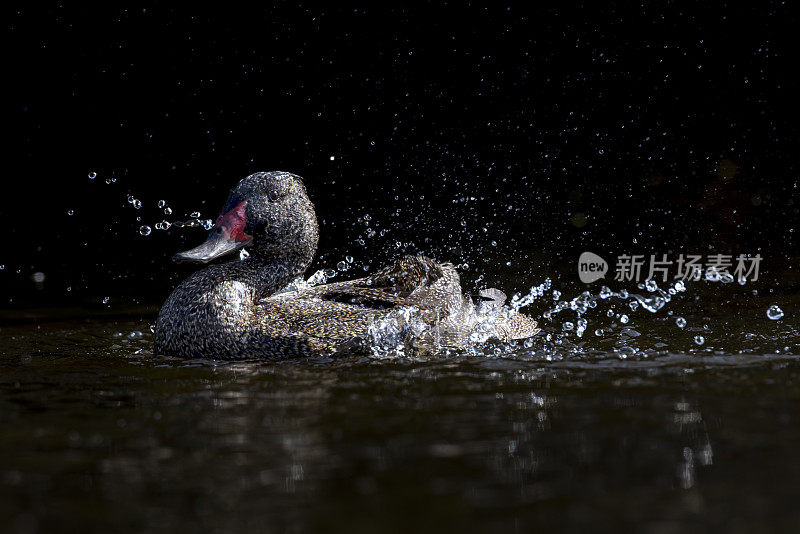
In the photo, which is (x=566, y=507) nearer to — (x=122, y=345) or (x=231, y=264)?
(x=231, y=264)

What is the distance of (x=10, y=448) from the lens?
3.70 m

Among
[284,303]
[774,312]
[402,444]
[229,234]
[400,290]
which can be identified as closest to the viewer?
[402,444]

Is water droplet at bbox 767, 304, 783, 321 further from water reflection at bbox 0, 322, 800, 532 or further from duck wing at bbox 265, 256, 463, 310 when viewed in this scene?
duck wing at bbox 265, 256, 463, 310

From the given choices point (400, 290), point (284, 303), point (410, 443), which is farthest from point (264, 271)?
point (410, 443)

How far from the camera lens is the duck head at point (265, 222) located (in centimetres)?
588

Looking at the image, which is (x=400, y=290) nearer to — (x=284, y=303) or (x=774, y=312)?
(x=284, y=303)

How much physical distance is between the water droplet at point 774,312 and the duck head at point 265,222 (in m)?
3.04

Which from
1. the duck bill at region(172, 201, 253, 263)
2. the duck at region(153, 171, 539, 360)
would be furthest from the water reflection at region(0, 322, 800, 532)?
the duck bill at region(172, 201, 253, 263)

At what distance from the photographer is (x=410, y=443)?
12.0ft

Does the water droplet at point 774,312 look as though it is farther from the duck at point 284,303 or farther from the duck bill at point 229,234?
the duck bill at point 229,234

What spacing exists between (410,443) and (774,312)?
4.00 metres

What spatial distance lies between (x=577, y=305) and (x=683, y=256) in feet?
7.77

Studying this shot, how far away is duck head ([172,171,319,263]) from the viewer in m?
5.88

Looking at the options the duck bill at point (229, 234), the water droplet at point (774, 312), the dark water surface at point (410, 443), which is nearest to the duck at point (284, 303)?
the duck bill at point (229, 234)
